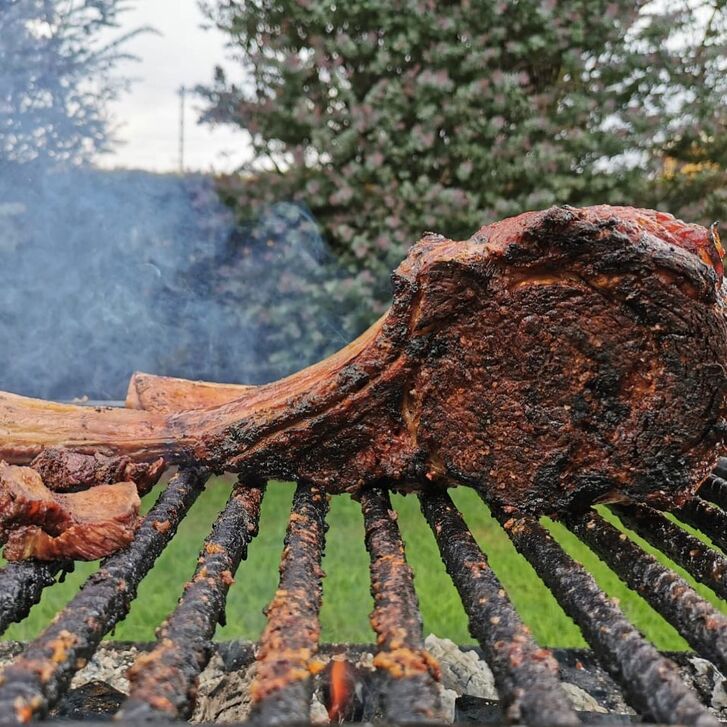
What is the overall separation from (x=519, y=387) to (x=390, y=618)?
0.82 m

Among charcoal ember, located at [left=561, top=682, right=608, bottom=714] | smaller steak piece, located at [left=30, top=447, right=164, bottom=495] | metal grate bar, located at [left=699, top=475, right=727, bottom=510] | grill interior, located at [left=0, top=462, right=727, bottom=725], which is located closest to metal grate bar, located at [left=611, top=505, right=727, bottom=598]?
grill interior, located at [left=0, top=462, right=727, bottom=725]

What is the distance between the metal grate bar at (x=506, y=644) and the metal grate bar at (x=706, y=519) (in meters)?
0.68

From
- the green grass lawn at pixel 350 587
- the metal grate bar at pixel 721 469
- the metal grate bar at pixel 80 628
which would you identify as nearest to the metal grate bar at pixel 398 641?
the metal grate bar at pixel 80 628

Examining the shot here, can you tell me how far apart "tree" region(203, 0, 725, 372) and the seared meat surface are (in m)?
2.93

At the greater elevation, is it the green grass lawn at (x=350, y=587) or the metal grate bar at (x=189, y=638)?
the metal grate bar at (x=189, y=638)

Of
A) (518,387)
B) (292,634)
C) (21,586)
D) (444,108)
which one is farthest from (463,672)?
(444,108)

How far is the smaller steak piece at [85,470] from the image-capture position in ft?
6.79

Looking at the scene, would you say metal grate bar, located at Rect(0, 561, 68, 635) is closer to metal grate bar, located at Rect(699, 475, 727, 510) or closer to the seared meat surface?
the seared meat surface

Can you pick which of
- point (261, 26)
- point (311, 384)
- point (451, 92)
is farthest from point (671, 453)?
point (261, 26)

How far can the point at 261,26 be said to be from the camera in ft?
16.4

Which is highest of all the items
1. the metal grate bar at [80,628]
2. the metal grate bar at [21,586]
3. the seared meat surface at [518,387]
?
the seared meat surface at [518,387]

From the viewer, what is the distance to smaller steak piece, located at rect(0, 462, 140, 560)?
165 cm

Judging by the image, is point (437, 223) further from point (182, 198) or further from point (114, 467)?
point (114, 467)

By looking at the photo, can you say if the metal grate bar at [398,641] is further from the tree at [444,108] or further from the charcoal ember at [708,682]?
the tree at [444,108]
